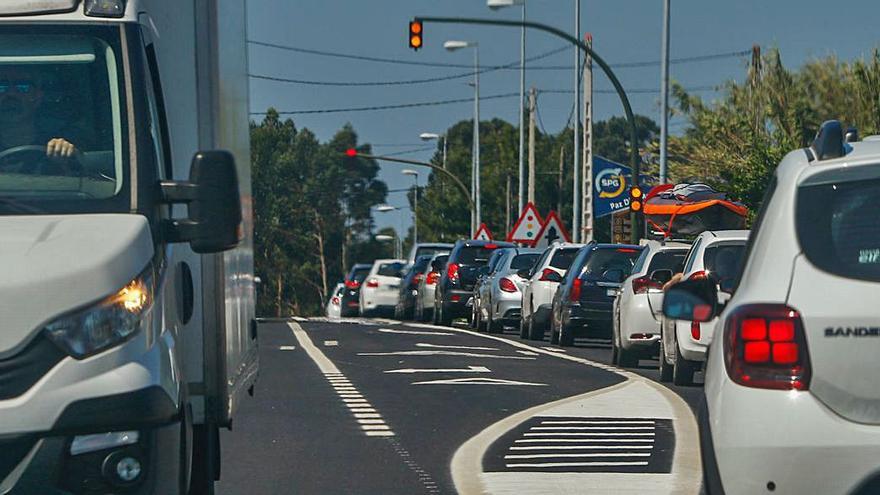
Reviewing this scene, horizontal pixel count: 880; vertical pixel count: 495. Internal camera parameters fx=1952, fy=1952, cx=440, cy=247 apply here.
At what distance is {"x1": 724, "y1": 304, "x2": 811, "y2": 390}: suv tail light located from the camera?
249 inches

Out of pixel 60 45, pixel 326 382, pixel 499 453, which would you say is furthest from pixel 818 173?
pixel 326 382

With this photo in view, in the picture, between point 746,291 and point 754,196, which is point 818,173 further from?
point 754,196

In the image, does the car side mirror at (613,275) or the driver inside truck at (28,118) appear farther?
the car side mirror at (613,275)

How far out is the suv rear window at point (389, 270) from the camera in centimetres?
5388

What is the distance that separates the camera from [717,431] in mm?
6645

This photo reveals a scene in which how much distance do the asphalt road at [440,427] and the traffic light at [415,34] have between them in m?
15.6

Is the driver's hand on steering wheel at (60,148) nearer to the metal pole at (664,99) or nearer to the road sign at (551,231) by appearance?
the metal pole at (664,99)

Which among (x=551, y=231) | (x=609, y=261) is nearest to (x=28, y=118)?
(x=609, y=261)

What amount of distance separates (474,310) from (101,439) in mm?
29874

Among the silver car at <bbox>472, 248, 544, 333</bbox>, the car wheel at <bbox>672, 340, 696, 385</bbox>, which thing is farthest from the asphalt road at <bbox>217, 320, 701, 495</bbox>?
the silver car at <bbox>472, 248, 544, 333</bbox>

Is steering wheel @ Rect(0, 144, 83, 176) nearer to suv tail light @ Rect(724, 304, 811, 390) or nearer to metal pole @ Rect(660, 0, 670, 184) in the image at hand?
suv tail light @ Rect(724, 304, 811, 390)

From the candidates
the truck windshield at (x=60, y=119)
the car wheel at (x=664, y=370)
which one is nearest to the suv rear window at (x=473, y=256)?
the car wheel at (x=664, y=370)

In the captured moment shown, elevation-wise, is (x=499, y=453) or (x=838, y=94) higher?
(x=838, y=94)

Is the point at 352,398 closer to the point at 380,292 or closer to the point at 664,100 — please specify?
the point at 664,100
